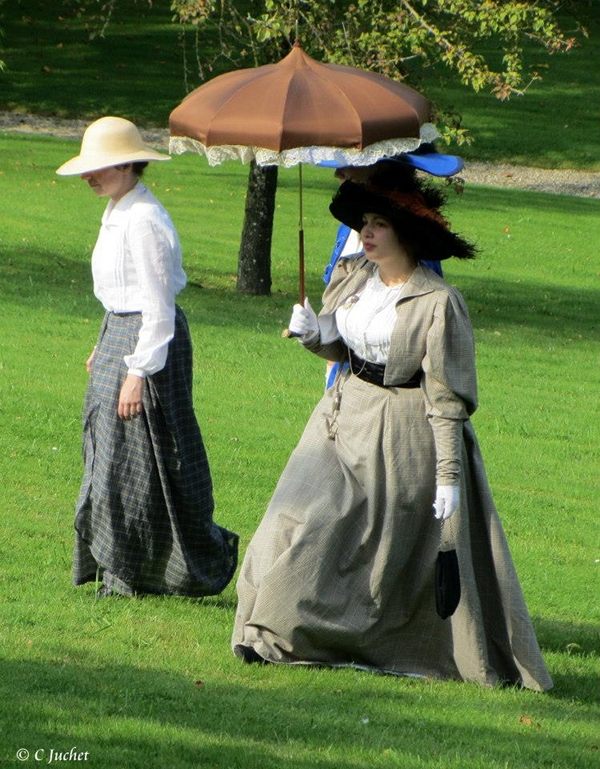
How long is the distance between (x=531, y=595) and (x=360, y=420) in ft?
7.24

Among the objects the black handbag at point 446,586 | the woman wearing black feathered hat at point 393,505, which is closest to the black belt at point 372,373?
the woman wearing black feathered hat at point 393,505

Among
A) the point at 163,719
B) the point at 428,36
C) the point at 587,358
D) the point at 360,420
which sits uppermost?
the point at 428,36

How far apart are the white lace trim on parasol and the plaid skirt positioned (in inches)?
41.5

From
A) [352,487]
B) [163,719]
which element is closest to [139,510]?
[352,487]

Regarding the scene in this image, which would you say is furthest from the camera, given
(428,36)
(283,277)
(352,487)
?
(283,277)

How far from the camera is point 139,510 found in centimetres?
634

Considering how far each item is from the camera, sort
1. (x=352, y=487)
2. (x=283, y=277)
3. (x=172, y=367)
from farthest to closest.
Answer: (x=283, y=277) → (x=172, y=367) → (x=352, y=487)

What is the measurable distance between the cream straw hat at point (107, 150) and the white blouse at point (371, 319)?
110cm

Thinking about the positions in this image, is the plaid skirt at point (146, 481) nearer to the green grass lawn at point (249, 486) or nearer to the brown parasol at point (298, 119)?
the green grass lawn at point (249, 486)

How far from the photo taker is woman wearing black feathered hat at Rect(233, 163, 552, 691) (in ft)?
17.9

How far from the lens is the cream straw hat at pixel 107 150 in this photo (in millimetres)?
6047

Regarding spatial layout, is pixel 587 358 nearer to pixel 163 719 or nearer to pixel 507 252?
pixel 507 252

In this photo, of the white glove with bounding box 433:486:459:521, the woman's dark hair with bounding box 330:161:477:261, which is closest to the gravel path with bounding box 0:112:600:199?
the woman's dark hair with bounding box 330:161:477:261

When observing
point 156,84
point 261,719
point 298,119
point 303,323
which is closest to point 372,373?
point 303,323
